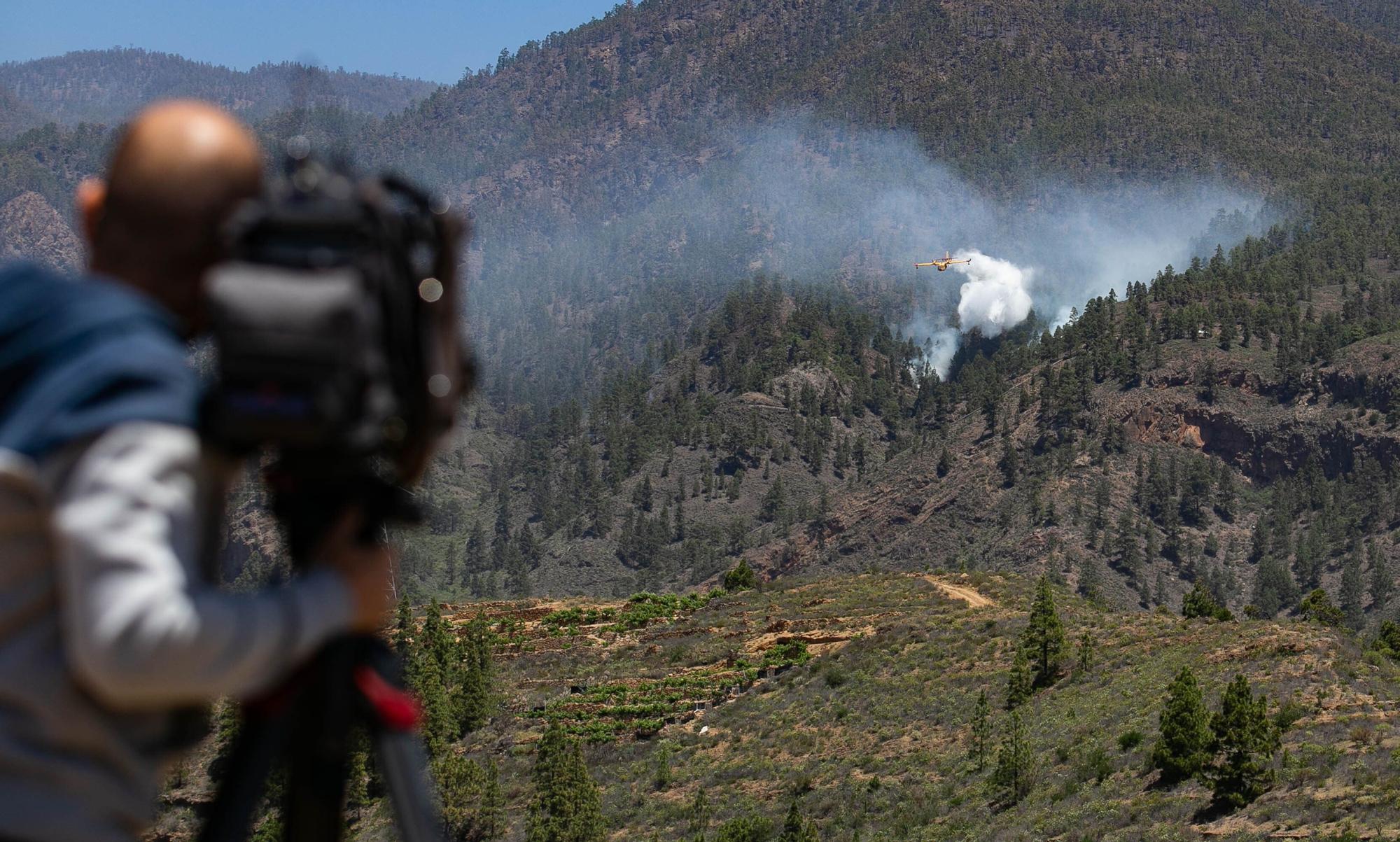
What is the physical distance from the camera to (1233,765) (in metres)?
32.7

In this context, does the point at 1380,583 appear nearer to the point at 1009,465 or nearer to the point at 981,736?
the point at 1009,465

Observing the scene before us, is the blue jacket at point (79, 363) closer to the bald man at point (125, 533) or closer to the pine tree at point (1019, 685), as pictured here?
the bald man at point (125, 533)

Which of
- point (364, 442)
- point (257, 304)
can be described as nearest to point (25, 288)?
point (257, 304)

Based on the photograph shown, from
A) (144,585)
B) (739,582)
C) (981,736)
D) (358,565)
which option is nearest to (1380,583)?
(739,582)

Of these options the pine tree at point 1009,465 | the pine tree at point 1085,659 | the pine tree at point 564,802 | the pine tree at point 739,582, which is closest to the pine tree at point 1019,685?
the pine tree at point 1085,659

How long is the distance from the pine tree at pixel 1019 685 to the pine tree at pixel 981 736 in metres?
3.55

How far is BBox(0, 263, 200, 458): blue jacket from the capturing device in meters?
2.20

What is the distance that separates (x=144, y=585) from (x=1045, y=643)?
2088 inches

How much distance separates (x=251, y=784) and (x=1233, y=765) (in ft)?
109

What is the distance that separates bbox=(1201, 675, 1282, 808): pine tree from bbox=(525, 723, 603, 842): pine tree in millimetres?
15213

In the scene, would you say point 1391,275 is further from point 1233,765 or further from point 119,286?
point 119,286

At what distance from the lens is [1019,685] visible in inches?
1966

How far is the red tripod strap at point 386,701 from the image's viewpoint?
2.58m

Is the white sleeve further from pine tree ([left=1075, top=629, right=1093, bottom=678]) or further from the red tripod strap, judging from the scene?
pine tree ([left=1075, top=629, right=1093, bottom=678])
